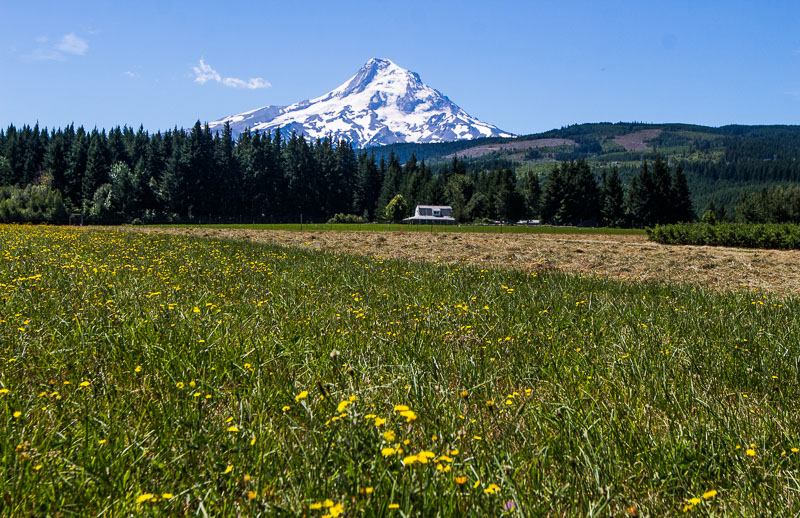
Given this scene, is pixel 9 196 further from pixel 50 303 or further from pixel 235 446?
pixel 235 446

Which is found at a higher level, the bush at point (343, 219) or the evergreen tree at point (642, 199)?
the evergreen tree at point (642, 199)

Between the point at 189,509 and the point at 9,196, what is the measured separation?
276ft

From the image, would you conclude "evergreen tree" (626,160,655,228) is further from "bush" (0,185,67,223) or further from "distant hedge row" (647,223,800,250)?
"bush" (0,185,67,223)

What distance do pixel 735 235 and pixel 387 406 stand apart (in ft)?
127

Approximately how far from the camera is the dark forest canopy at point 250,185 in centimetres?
8569

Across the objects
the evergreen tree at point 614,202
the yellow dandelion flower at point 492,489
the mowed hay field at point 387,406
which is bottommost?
the evergreen tree at point 614,202

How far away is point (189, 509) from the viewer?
2264 millimetres

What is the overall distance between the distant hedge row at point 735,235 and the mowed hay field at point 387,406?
3049cm

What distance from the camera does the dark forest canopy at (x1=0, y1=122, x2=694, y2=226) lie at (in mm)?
85688

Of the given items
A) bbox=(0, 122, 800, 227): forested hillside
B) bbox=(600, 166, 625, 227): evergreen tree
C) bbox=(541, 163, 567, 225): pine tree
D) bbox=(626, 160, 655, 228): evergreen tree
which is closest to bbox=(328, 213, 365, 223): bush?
bbox=(0, 122, 800, 227): forested hillside

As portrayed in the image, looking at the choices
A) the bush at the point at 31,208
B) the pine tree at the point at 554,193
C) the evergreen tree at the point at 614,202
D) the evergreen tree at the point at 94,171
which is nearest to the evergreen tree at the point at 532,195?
the pine tree at the point at 554,193

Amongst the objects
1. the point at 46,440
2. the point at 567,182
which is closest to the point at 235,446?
the point at 46,440

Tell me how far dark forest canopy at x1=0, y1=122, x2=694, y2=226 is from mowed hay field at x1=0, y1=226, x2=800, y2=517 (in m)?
72.2

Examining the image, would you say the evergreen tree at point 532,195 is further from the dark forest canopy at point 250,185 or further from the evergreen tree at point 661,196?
the evergreen tree at point 661,196
